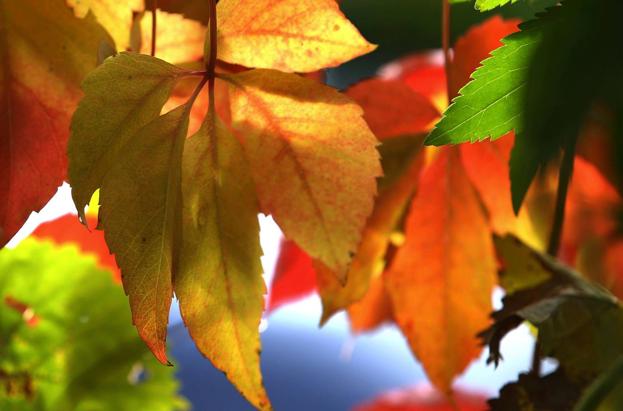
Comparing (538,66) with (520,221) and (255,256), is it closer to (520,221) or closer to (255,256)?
(255,256)

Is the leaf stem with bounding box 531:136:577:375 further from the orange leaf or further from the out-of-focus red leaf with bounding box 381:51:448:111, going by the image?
the orange leaf

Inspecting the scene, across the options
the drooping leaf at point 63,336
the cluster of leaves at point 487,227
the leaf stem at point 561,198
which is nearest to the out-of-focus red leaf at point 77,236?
the drooping leaf at point 63,336

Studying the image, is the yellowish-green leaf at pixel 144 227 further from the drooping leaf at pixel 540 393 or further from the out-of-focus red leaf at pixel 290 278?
the out-of-focus red leaf at pixel 290 278

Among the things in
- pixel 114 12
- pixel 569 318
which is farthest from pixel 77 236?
pixel 569 318

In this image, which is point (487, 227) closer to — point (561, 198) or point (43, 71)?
point (561, 198)

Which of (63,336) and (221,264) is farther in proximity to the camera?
(63,336)

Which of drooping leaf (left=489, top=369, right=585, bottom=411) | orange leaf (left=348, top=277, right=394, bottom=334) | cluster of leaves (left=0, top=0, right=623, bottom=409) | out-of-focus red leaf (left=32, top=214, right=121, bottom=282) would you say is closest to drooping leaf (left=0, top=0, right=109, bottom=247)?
cluster of leaves (left=0, top=0, right=623, bottom=409)
